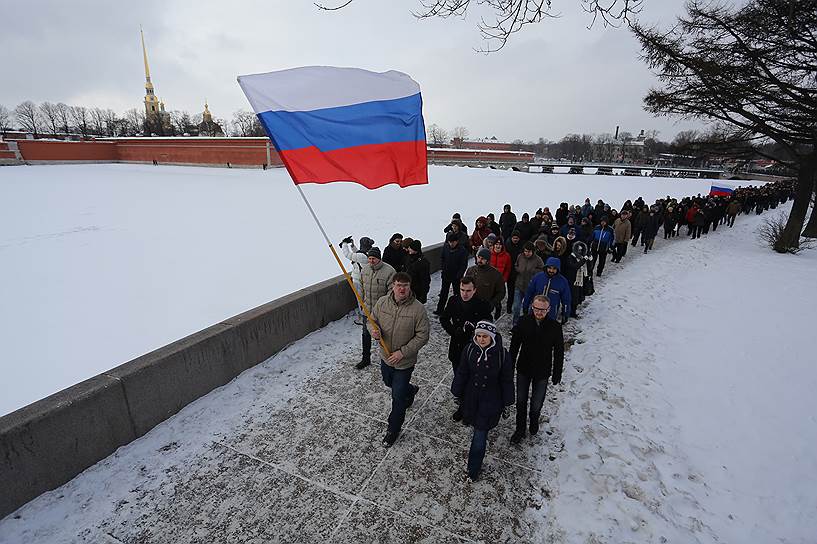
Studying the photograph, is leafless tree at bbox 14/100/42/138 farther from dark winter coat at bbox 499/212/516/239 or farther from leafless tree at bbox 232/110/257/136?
dark winter coat at bbox 499/212/516/239

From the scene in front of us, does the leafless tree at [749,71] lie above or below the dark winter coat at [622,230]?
above

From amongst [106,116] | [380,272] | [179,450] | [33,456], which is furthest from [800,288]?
[106,116]

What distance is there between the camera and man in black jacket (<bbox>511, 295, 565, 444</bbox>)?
12.8ft

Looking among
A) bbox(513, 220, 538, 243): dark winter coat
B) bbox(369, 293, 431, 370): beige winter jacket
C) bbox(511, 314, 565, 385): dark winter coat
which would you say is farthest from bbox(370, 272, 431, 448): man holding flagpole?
bbox(513, 220, 538, 243): dark winter coat

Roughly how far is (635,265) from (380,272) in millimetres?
9390

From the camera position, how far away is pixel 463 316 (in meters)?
4.45

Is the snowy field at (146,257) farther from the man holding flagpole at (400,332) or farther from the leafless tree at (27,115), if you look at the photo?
the leafless tree at (27,115)

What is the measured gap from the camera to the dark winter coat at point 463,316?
14.4 feet

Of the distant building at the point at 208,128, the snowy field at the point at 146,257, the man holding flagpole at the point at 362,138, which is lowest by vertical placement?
the snowy field at the point at 146,257

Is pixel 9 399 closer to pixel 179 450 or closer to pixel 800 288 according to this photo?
pixel 179 450

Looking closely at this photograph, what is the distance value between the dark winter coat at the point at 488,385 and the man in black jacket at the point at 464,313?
2.50 feet

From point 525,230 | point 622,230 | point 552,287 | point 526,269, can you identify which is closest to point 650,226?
point 622,230

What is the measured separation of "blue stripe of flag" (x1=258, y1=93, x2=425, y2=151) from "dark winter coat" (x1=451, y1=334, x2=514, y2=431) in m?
2.60

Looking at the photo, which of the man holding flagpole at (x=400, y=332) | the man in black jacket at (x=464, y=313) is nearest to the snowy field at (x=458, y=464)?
the man holding flagpole at (x=400, y=332)
